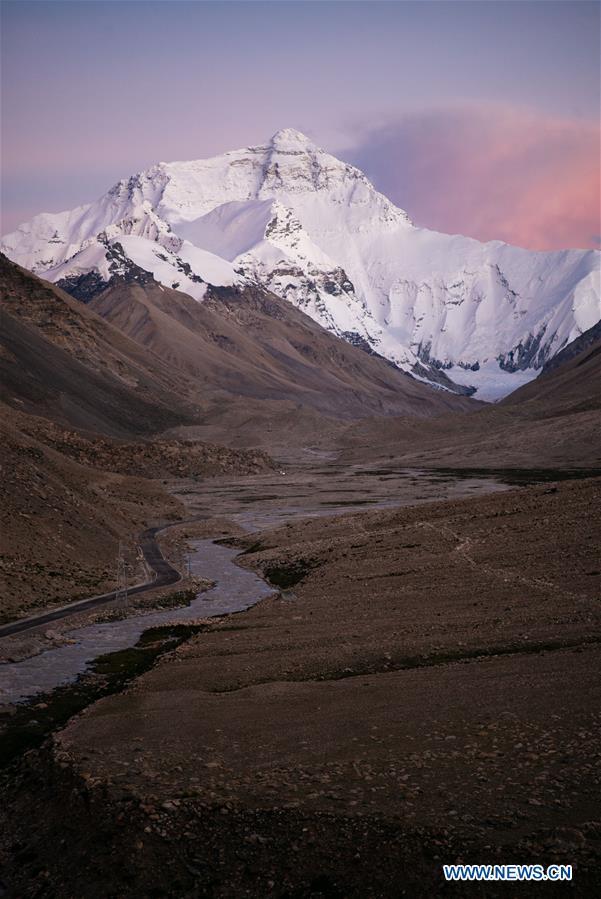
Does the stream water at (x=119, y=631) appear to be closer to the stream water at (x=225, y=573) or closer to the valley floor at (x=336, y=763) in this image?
the stream water at (x=225, y=573)

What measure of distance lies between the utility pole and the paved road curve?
16.3 inches

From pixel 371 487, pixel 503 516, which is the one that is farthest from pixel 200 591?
pixel 371 487

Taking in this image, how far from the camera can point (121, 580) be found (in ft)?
216

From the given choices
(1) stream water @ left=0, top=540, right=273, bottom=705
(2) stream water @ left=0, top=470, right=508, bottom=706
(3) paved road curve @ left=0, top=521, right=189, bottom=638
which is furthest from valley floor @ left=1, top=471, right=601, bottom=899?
(3) paved road curve @ left=0, top=521, right=189, bottom=638

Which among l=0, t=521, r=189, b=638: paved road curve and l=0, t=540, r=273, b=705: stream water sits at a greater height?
l=0, t=521, r=189, b=638: paved road curve

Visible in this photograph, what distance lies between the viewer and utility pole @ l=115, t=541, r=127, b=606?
58688 mm

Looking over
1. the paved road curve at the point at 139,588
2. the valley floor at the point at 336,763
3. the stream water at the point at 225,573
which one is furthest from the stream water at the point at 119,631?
the valley floor at the point at 336,763

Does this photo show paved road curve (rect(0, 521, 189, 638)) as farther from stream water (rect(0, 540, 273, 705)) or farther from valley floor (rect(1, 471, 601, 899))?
valley floor (rect(1, 471, 601, 899))

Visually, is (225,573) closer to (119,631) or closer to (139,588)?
(139,588)

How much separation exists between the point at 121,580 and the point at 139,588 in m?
1.63

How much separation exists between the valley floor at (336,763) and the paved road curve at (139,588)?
10.2m

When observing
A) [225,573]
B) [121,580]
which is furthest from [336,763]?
[225,573]

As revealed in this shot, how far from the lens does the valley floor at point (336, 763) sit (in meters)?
20.6

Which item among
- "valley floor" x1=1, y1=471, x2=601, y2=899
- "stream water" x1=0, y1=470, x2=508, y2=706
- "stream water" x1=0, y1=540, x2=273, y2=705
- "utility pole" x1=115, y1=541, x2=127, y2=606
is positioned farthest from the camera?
"utility pole" x1=115, y1=541, x2=127, y2=606
